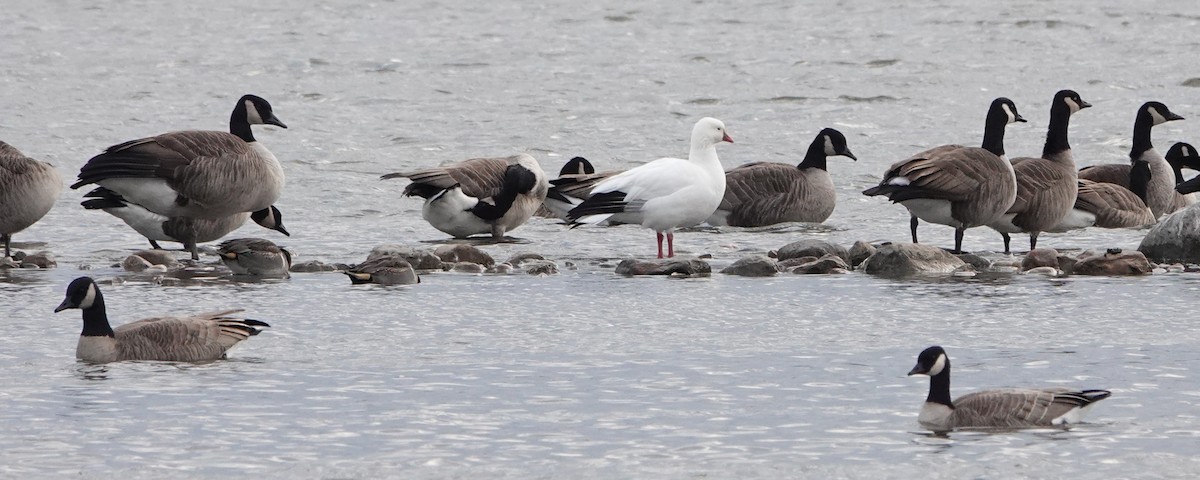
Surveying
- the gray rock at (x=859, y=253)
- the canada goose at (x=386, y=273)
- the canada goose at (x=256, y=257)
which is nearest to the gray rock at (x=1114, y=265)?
the gray rock at (x=859, y=253)

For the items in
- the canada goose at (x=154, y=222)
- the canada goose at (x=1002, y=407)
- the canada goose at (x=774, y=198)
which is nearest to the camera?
the canada goose at (x=1002, y=407)

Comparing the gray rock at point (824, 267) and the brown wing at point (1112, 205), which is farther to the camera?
the brown wing at point (1112, 205)

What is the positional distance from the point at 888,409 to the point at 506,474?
2.15 m

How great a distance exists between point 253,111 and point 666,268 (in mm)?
5313

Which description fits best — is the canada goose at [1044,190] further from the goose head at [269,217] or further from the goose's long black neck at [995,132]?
the goose head at [269,217]

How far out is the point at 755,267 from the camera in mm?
13109

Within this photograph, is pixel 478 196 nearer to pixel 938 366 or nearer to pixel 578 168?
pixel 578 168

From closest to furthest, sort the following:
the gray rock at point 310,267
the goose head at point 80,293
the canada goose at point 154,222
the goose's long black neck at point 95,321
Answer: the goose's long black neck at point 95,321 < the goose head at point 80,293 < the gray rock at point 310,267 < the canada goose at point 154,222

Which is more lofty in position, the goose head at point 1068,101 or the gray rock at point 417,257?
the goose head at point 1068,101

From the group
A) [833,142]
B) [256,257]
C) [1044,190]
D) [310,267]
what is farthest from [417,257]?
[833,142]

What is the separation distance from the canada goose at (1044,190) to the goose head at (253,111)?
7.37 metres

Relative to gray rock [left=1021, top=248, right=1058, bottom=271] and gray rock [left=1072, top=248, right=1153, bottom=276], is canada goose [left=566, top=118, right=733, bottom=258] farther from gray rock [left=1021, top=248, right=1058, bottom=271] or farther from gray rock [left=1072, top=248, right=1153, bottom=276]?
gray rock [left=1072, top=248, right=1153, bottom=276]

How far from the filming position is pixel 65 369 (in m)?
8.61

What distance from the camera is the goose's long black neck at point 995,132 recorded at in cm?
1541
